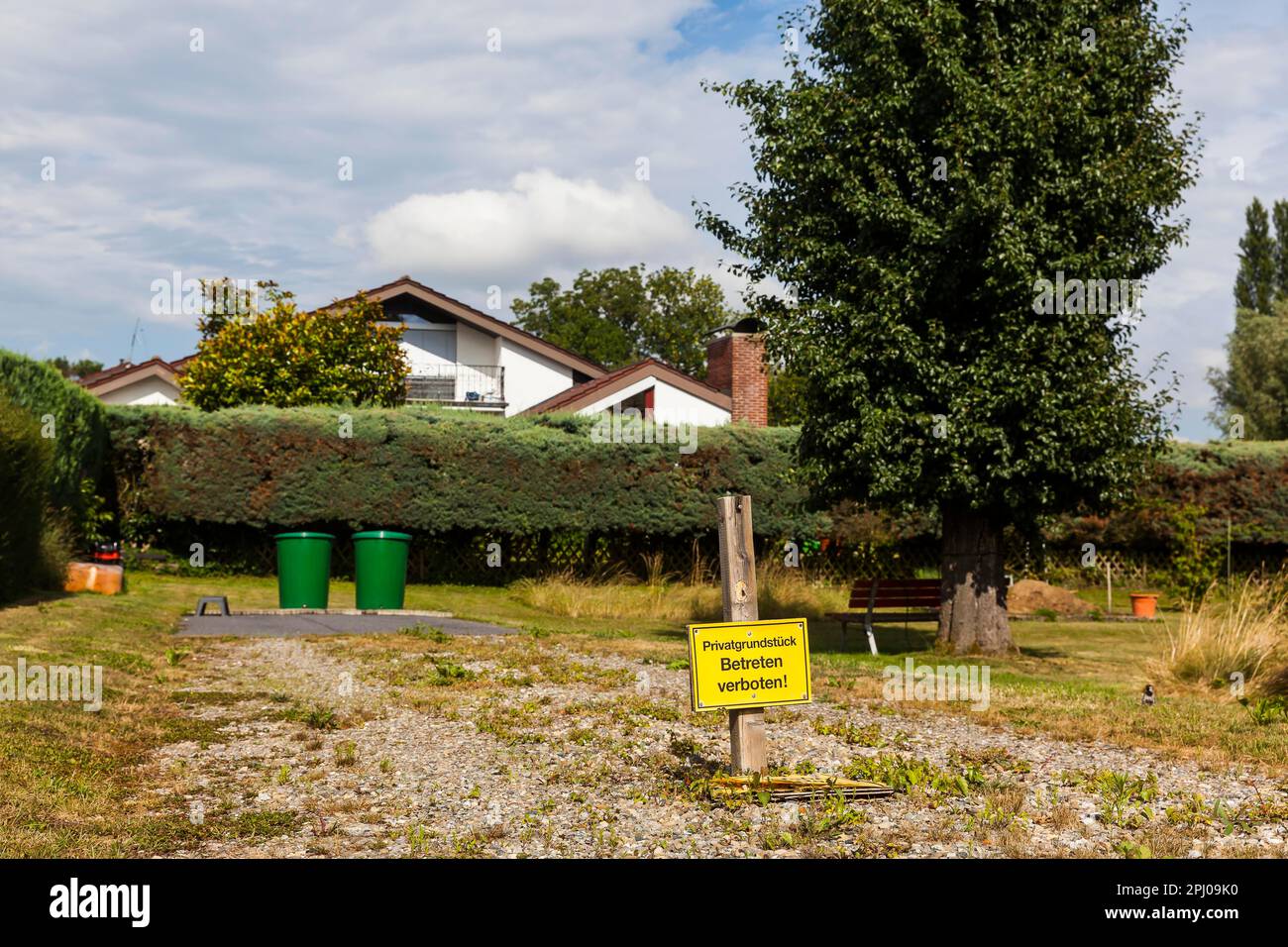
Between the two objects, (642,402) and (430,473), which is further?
(642,402)

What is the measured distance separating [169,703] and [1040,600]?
60.8 ft

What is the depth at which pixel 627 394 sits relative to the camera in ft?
124

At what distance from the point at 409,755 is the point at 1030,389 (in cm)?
898

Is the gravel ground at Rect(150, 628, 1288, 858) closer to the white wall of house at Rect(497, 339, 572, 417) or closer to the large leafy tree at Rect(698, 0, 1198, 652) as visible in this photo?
the large leafy tree at Rect(698, 0, 1198, 652)

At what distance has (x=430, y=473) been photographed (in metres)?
25.4

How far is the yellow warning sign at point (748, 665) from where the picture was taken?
6.93 m

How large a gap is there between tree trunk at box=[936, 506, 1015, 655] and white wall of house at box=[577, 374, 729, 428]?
21.7 meters

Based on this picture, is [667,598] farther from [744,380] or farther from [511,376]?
[511,376]

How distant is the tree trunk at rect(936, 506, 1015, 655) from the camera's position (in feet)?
52.2

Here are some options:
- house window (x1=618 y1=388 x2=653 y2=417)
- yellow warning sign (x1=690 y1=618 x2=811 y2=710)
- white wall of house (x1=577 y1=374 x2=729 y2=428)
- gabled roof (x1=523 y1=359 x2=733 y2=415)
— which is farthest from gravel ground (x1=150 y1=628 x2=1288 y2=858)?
house window (x1=618 y1=388 x2=653 y2=417)

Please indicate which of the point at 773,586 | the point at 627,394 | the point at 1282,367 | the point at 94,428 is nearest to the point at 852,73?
the point at 773,586

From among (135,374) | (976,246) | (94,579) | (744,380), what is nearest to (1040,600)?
(976,246)

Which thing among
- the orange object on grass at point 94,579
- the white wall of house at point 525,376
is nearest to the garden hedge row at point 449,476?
the orange object on grass at point 94,579
